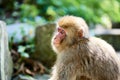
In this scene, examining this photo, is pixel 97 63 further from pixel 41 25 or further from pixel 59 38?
pixel 41 25

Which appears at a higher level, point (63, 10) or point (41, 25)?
point (63, 10)

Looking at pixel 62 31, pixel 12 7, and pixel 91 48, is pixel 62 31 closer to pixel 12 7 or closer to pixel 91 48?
pixel 91 48

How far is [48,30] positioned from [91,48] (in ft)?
8.08

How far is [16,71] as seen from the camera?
7.25 metres

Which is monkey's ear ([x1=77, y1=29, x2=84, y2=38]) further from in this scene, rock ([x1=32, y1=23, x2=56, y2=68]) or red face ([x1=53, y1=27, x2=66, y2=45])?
rock ([x1=32, y1=23, x2=56, y2=68])

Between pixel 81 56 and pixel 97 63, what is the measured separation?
21 centimetres

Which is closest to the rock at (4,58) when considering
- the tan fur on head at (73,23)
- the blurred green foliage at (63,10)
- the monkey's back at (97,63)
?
the tan fur on head at (73,23)

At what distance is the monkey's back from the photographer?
5207 mm

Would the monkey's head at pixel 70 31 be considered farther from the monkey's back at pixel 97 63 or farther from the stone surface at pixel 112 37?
the stone surface at pixel 112 37

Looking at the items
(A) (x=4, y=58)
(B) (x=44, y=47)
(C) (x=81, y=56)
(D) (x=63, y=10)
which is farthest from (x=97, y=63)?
(D) (x=63, y=10)

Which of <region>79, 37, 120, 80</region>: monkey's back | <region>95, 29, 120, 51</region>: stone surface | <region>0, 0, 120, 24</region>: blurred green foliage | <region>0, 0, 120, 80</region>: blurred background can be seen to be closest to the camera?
<region>79, 37, 120, 80</region>: monkey's back

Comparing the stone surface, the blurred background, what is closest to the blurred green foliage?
the blurred background

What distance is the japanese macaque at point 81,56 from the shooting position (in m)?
5.22

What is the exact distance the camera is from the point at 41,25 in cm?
768
